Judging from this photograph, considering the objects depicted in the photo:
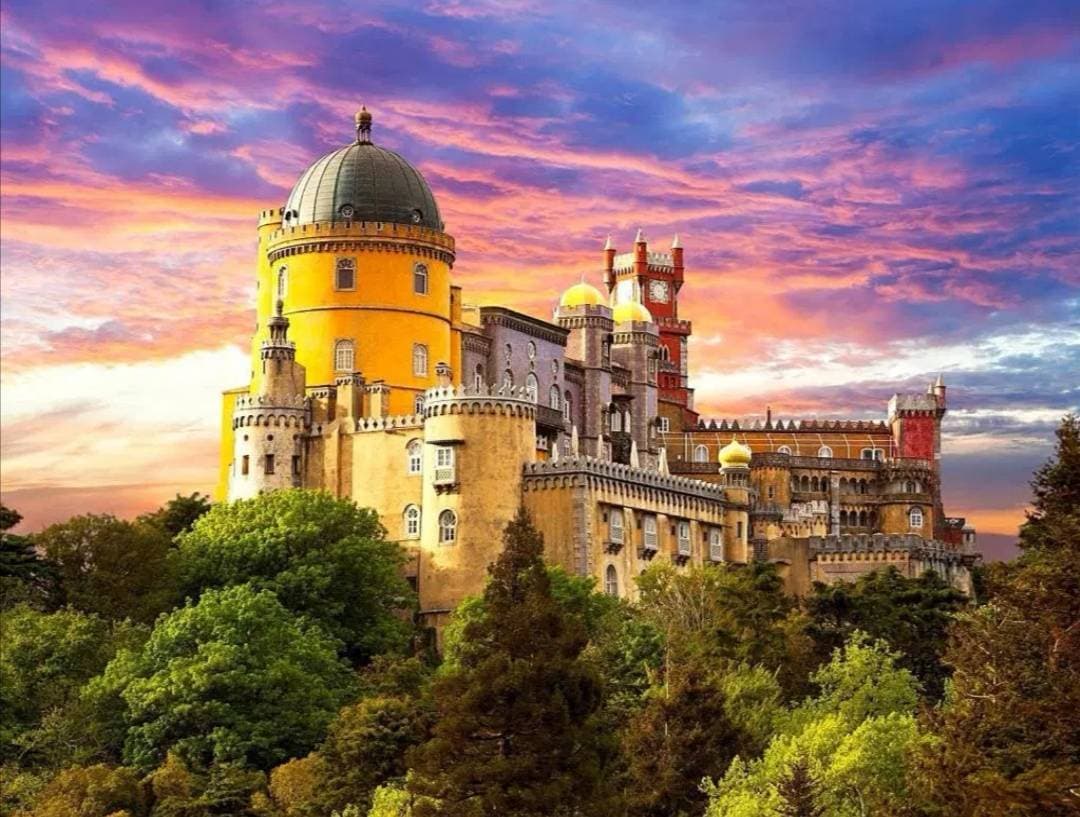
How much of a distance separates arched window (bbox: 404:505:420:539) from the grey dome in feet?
43.3

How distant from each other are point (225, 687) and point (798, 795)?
2958 centimetres

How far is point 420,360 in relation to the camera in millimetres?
108875

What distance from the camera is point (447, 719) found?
70812 mm

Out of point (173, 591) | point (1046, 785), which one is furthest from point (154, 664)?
point (1046, 785)

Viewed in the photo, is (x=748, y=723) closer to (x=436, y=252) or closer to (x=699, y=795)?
(x=699, y=795)

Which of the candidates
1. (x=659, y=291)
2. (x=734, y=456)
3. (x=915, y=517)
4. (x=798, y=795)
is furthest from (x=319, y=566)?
(x=659, y=291)

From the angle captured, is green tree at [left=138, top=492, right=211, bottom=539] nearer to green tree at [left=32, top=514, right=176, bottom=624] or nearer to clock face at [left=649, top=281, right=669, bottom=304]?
green tree at [left=32, top=514, right=176, bottom=624]

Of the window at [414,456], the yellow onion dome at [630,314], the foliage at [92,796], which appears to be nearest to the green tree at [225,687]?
the foliage at [92,796]

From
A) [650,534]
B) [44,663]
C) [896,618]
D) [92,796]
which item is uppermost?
[650,534]

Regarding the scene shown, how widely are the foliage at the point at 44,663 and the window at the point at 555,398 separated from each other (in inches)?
1191

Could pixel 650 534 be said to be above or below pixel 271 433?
below

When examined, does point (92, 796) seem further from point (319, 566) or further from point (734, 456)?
point (734, 456)

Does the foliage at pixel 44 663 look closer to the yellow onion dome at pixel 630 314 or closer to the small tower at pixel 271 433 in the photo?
the small tower at pixel 271 433

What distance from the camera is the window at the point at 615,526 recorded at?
10194 centimetres
